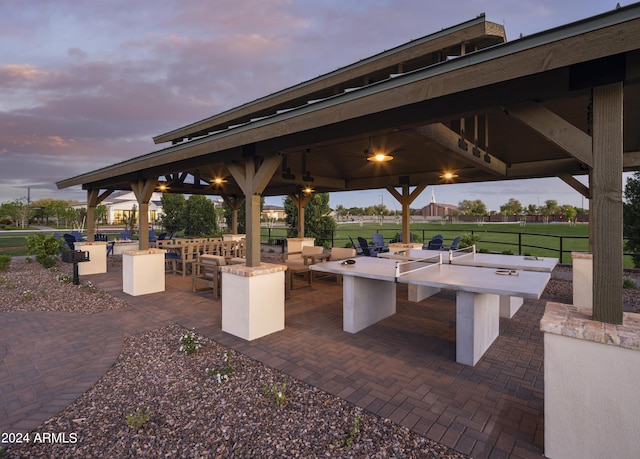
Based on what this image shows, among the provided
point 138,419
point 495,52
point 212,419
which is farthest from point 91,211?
point 495,52

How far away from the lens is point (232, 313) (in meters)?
4.64

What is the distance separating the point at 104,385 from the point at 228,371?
3.98 ft

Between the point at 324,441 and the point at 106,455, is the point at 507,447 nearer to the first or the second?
the point at 324,441

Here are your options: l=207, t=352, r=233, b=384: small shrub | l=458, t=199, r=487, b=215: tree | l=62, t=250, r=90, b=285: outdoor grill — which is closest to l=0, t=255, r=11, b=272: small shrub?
l=62, t=250, r=90, b=285: outdoor grill

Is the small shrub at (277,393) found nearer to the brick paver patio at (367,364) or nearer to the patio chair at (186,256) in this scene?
the brick paver patio at (367,364)

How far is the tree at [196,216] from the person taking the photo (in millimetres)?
18406

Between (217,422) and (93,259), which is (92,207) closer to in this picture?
(93,259)

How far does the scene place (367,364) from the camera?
11.8 ft

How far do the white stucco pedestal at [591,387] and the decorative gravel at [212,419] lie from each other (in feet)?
2.46

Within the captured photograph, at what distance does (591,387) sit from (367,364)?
6.77 ft

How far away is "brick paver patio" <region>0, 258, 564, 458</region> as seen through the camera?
101 inches

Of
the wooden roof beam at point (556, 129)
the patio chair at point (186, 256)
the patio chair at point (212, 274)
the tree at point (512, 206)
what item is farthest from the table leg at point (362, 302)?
the tree at point (512, 206)

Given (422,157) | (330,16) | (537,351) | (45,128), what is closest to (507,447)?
(537,351)

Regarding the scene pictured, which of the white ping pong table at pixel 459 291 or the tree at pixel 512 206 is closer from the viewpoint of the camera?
the white ping pong table at pixel 459 291
